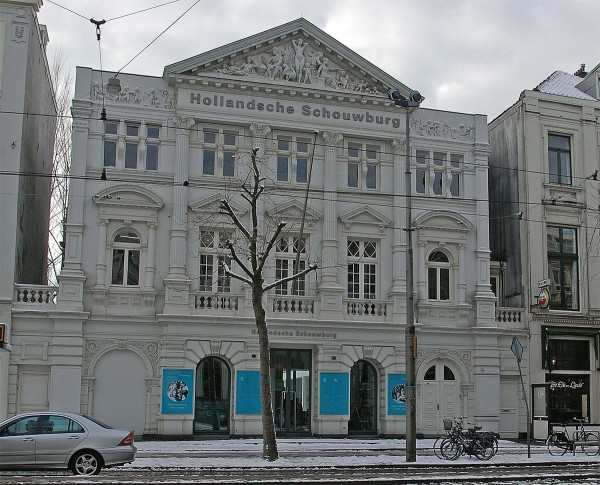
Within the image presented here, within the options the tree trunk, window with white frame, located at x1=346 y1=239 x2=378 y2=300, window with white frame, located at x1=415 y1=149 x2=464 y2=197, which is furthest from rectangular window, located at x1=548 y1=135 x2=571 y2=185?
the tree trunk

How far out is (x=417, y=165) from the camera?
35.6 metres

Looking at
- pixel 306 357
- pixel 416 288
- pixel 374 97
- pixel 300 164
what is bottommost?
pixel 306 357

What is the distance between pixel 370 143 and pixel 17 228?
553 inches

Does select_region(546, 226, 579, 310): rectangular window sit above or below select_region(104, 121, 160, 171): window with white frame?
below

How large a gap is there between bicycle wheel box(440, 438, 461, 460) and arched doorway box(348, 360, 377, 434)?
8.36 meters

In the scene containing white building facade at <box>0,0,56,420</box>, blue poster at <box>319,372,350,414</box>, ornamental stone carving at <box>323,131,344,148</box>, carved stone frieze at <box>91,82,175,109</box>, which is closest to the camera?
white building facade at <box>0,0,56,420</box>

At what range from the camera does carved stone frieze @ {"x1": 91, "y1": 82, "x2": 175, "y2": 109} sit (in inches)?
1271

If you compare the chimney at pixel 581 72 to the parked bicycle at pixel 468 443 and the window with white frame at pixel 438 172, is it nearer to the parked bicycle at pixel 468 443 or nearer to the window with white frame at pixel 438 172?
the window with white frame at pixel 438 172

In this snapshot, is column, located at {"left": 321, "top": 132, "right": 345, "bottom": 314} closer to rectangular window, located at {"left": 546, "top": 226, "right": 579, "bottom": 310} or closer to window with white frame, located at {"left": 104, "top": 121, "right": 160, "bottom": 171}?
window with white frame, located at {"left": 104, "top": 121, "right": 160, "bottom": 171}

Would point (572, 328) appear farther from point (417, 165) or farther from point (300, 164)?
point (300, 164)

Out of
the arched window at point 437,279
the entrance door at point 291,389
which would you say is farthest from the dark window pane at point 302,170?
the entrance door at point 291,389

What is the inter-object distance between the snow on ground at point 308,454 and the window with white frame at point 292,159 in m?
10.0

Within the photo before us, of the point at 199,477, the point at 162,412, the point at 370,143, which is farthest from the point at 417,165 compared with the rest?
the point at 199,477

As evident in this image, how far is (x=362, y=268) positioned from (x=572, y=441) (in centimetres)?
1096
